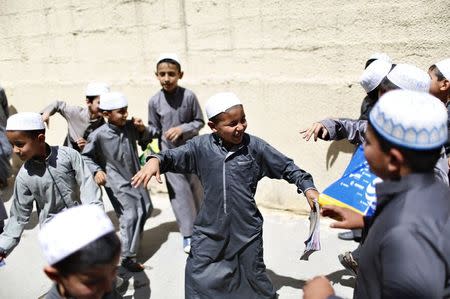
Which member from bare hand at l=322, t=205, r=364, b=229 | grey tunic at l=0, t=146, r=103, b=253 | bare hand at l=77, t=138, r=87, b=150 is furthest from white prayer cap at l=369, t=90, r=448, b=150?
bare hand at l=77, t=138, r=87, b=150

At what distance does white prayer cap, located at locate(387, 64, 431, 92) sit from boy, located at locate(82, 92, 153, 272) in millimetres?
2225

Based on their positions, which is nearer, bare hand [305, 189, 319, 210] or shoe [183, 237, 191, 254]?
bare hand [305, 189, 319, 210]

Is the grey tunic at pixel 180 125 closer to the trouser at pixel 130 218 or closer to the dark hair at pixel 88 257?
the trouser at pixel 130 218

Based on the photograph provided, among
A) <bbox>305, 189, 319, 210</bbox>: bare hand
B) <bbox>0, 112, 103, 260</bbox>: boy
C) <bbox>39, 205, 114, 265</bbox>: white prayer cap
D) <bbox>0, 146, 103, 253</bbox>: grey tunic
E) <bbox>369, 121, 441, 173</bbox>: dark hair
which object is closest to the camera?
<bbox>369, 121, 441, 173</bbox>: dark hair

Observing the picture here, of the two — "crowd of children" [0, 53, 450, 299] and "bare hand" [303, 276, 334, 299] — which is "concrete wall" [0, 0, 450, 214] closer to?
"crowd of children" [0, 53, 450, 299]

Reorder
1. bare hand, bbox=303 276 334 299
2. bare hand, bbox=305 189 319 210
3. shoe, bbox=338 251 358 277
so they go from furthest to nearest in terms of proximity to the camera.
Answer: shoe, bbox=338 251 358 277 < bare hand, bbox=305 189 319 210 < bare hand, bbox=303 276 334 299

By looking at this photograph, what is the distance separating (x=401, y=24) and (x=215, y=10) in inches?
75.6

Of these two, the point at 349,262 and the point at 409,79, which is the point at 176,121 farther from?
the point at 409,79

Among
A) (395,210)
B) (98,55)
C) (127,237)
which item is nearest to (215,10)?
(98,55)

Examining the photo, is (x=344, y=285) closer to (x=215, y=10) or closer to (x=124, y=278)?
(x=124, y=278)

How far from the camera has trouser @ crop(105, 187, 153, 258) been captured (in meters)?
3.95

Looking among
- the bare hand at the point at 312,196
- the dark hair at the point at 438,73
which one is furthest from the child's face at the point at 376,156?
the dark hair at the point at 438,73

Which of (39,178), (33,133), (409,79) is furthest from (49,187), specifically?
(409,79)

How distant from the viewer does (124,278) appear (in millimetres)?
3873
